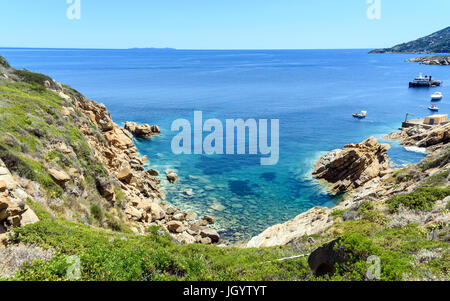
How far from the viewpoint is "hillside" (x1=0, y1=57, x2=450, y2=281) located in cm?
1023

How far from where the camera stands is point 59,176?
1847 cm

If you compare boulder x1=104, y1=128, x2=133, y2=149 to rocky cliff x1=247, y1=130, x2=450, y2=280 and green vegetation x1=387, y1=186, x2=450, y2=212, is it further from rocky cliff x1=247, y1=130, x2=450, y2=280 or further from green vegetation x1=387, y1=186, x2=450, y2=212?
green vegetation x1=387, y1=186, x2=450, y2=212

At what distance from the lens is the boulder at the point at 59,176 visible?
18.3 metres

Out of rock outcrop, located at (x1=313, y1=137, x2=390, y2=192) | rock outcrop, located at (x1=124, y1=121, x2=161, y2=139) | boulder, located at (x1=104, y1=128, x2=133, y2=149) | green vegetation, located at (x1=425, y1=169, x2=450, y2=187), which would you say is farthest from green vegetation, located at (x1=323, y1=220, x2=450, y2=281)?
rock outcrop, located at (x1=124, y1=121, x2=161, y2=139)

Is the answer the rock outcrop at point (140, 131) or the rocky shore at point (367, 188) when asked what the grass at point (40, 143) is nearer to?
the rocky shore at point (367, 188)

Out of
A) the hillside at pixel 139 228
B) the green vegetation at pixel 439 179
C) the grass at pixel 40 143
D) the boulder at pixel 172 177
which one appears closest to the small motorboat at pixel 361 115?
the hillside at pixel 139 228

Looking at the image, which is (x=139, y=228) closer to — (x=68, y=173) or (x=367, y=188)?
(x=68, y=173)

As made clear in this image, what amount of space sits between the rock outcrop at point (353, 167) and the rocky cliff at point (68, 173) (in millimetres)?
18477

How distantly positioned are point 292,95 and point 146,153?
6176 centimetres

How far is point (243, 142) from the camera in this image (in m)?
53.3

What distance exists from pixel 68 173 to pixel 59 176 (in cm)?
218

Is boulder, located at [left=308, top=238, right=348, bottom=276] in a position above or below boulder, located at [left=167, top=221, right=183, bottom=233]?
above

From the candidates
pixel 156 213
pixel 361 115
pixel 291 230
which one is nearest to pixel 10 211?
pixel 156 213
